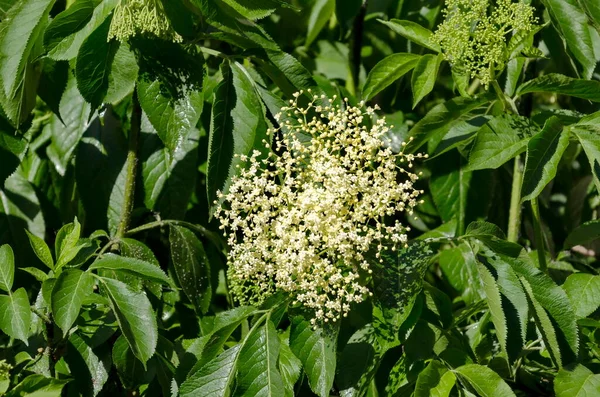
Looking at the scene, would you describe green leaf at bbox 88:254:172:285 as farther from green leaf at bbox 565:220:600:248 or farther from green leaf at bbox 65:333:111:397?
green leaf at bbox 565:220:600:248

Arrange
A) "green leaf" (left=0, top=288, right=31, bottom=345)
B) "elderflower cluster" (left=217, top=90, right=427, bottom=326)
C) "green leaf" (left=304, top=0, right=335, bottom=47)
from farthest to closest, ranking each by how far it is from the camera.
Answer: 1. "green leaf" (left=304, top=0, right=335, bottom=47)
2. "green leaf" (left=0, top=288, right=31, bottom=345)
3. "elderflower cluster" (left=217, top=90, right=427, bottom=326)

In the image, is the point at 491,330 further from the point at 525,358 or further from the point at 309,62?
the point at 309,62

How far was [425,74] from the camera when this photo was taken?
185 centimetres

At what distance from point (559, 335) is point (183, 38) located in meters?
0.96

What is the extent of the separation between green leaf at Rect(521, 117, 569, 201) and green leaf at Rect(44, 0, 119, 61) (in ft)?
2.82

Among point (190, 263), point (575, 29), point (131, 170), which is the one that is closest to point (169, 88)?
point (131, 170)

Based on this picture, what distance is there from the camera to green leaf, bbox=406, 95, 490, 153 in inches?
70.2

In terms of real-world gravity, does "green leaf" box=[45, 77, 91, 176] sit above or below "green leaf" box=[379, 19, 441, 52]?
below

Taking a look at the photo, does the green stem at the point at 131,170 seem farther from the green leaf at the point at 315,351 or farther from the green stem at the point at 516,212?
the green stem at the point at 516,212

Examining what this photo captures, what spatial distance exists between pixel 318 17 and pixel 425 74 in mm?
887

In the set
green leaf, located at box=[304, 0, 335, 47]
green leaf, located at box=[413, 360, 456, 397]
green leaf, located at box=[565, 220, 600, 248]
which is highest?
green leaf, located at box=[304, 0, 335, 47]

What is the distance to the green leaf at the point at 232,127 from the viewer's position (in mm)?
1719

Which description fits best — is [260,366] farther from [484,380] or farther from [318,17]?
[318,17]

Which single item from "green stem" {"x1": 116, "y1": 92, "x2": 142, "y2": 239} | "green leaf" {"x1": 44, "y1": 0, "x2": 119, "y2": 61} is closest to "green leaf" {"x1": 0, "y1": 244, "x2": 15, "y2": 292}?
"green stem" {"x1": 116, "y1": 92, "x2": 142, "y2": 239}
